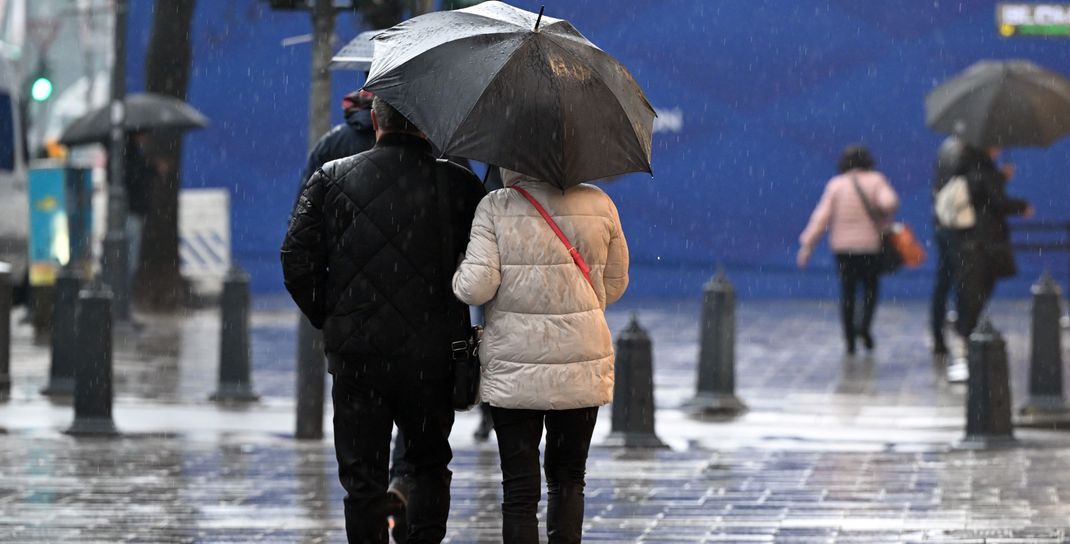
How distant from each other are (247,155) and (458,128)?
17.7m

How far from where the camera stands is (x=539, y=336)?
224 inches

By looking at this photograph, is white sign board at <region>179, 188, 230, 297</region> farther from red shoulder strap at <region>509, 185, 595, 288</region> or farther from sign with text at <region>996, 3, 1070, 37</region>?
red shoulder strap at <region>509, 185, 595, 288</region>

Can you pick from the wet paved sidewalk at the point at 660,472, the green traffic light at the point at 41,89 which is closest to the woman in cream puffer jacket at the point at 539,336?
the wet paved sidewalk at the point at 660,472

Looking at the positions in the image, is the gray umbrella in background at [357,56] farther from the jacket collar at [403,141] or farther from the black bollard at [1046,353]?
the black bollard at [1046,353]

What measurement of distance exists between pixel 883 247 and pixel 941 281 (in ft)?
3.06

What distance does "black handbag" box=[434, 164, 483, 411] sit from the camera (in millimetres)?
5883

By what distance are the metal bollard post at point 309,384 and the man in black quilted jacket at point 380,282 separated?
4642mm

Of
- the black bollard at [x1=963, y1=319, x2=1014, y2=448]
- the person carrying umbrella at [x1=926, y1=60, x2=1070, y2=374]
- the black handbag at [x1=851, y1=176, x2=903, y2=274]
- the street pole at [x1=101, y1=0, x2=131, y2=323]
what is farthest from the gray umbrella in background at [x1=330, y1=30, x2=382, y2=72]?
the street pole at [x1=101, y1=0, x2=131, y2=323]

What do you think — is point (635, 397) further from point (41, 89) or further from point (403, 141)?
point (41, 89)

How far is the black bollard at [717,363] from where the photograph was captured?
1254 cm

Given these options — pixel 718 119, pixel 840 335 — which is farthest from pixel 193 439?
pixel 718 119

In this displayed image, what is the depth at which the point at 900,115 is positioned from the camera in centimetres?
Answer: 2164

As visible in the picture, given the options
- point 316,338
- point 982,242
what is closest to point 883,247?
point 982,242

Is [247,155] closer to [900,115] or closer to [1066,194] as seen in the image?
[900,115]
